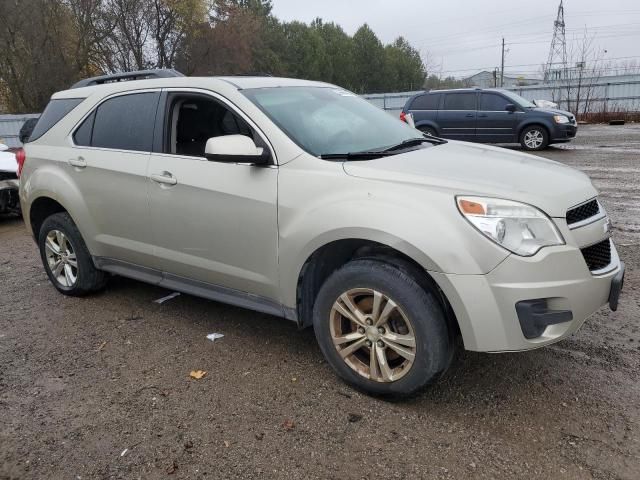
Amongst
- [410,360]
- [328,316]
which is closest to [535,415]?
[410,360]

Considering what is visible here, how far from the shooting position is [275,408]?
294 centimetres

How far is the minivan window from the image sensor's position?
386 cm

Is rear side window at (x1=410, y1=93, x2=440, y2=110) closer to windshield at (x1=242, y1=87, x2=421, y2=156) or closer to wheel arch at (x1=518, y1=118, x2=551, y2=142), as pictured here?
wheel arch at (x1=518, y1=118, x2=551, y2=142)

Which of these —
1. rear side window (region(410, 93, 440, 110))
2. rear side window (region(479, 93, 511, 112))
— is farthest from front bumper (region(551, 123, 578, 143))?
rear side window (region(410, 93, 440, 110))

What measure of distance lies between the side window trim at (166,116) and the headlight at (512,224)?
1179 millimetres

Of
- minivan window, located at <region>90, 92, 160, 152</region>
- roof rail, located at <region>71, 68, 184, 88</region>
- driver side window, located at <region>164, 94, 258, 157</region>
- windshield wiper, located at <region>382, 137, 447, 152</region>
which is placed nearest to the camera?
windshield wiper, located at <region>382, 137, 447, 152</region>

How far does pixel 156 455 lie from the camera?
8.49 feet

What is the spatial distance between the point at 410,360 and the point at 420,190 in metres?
0.86

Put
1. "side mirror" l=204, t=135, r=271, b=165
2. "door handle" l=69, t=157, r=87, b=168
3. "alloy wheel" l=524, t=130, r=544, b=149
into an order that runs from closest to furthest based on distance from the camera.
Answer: "side mirror" l=204, t=135, r=271, b=165
"door handle" l=69, t=157, r=87, b=168
"alloy wheel" l=524, t=130, r=544, b=149

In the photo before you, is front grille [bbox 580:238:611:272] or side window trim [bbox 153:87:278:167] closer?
front grille [bbox 580:238:611:272]

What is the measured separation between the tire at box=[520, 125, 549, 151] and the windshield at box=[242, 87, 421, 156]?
436 inches

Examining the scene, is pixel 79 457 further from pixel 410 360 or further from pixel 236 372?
pixel 410 360

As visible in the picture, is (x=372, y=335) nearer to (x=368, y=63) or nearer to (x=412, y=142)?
(x=412, y=142)

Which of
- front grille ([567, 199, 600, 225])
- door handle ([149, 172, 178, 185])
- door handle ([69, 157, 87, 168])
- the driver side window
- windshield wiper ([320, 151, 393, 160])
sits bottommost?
front grille ([567, 199, 600, 225])
